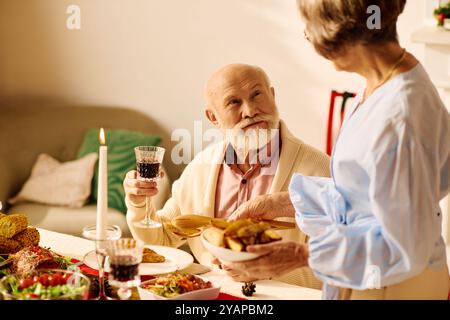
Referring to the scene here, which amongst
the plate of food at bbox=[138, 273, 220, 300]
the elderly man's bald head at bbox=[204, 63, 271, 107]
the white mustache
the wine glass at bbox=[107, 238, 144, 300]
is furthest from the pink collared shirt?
the wine glass at bbox=[107, 238, 144, 300]

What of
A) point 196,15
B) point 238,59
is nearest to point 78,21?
point 196,15

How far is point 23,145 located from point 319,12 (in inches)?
124

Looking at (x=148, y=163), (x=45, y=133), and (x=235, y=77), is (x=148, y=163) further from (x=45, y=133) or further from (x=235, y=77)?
(x=45, y=133)

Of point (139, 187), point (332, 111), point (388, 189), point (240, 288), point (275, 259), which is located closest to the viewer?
point (388, 189)

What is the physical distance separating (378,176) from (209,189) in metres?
1.05

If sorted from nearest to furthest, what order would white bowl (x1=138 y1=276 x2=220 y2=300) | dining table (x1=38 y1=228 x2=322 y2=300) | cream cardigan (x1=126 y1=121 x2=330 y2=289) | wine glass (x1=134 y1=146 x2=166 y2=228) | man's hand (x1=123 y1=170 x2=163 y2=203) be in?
white bowl (x1=138 y1=276 x2=220 y2=300), dining table (x1=38 y1=228 x2=322 y2=300), wine glass (x1=134 y1=146 x2=166 y2=228), man's hand (x1=123 y1=170 x2=163 y2=203), cream cardigan (x1=126 y1=121 x2=330 y2=289)

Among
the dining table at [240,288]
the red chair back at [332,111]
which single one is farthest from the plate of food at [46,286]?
the red chair back at [332,111]

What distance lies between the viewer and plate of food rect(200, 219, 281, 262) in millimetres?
1478

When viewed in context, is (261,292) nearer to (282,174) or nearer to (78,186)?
(282,174)

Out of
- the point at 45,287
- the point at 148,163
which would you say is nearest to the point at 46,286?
the point at 45,287

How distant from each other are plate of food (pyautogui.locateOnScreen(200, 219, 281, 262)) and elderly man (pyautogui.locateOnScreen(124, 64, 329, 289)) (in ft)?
2.38

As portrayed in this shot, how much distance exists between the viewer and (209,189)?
2.34m

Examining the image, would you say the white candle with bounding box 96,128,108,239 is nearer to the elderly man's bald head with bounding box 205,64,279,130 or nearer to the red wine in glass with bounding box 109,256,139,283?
the red wine in glass with bounding box 109,256,139,283
